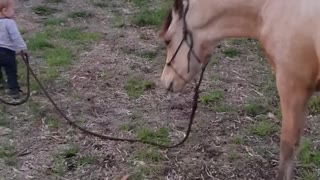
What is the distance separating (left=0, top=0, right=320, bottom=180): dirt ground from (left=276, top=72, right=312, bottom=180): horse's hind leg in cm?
32

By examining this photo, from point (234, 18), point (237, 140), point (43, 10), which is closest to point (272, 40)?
point (234, 18)

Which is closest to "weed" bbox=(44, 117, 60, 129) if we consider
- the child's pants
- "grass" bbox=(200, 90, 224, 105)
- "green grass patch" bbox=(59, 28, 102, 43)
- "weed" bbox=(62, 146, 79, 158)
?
"weed" bbox=(62, 146, 79, 158)

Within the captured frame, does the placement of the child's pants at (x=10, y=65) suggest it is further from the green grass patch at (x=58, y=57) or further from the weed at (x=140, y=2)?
the weed at (x=140, y=2)

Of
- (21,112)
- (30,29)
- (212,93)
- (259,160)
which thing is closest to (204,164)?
(259,160)

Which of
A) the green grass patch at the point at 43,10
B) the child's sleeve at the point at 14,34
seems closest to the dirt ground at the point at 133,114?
the green grass patch at the point at 43,10

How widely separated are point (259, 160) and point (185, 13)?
40.1 inches

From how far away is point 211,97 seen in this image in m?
4.83

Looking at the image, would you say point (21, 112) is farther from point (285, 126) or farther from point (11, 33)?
point (285, 126)

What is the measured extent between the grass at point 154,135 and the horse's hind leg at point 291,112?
0.87 metres

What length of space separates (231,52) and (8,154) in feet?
7.47

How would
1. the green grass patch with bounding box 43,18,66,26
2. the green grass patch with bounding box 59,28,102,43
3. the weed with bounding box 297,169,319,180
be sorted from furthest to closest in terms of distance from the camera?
the green grass patch with bounding box 43,18,66,26
the green grass patch with bounding box 59,28,102,43
the weed with bounding box 297,169,319,180

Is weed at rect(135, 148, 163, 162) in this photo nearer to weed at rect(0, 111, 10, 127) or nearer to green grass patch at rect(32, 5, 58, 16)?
weed at rect(0, 111, 10, 127)

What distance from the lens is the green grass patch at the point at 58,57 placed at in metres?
5.36

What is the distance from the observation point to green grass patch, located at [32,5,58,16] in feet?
21.3
